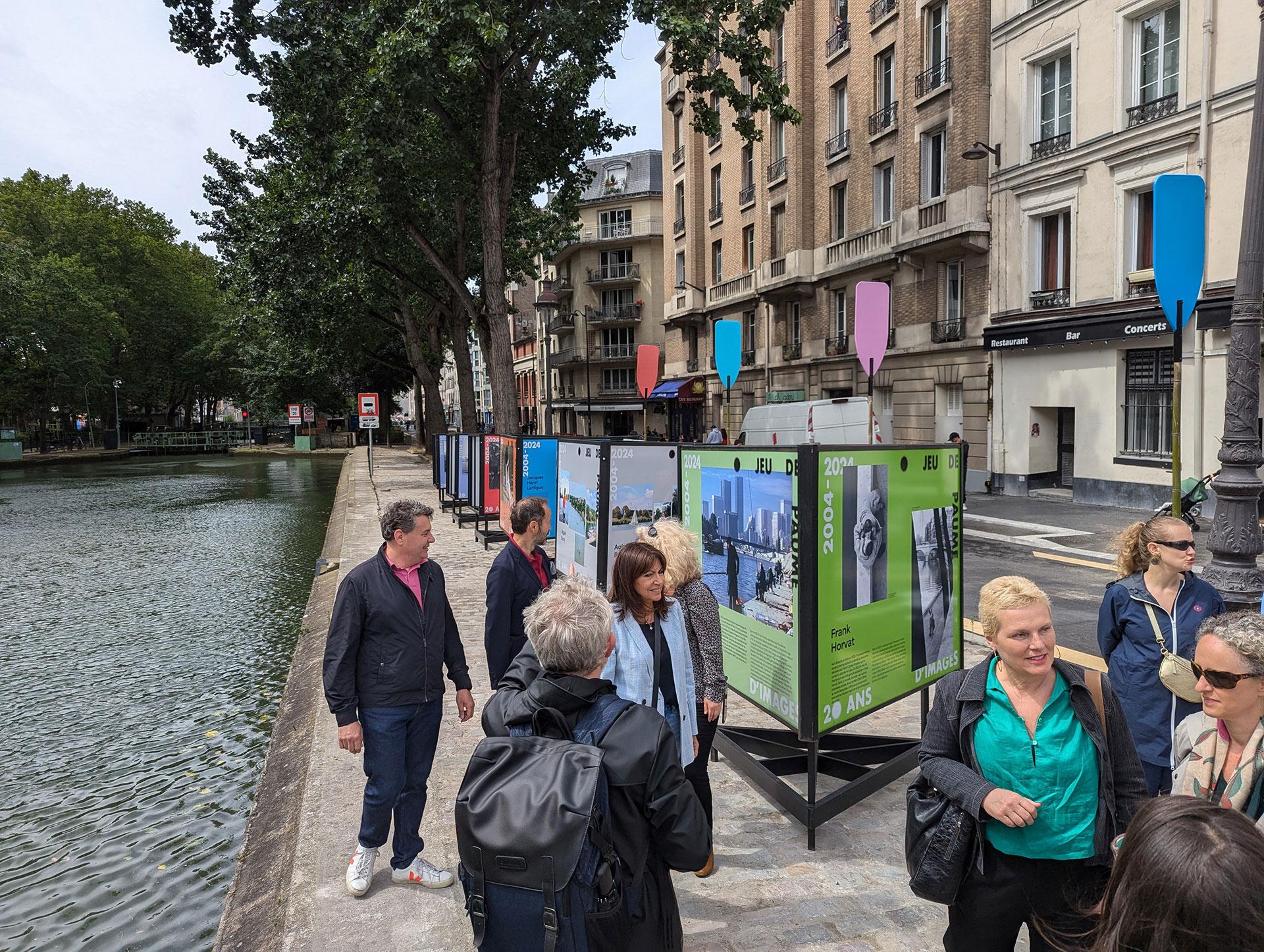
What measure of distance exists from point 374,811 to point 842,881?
7.22 ft

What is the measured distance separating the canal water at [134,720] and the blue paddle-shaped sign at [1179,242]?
25.3ft

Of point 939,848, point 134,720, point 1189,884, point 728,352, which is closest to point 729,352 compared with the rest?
point 728,352

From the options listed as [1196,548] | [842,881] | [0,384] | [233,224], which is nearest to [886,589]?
[842,881]

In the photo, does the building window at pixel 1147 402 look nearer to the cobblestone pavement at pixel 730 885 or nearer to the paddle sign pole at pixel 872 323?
the paddle sign pole at pixel 872 323

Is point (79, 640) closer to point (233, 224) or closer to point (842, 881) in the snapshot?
point (842, 881)

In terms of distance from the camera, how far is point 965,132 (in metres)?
21.8

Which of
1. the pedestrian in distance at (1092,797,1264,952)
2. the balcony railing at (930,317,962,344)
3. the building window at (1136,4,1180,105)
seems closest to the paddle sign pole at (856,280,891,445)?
the building window at (1136,4,1180,105)

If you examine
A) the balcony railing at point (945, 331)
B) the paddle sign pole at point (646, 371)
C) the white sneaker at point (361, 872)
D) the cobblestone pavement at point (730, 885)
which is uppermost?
the balcony railing at point (945, 331)

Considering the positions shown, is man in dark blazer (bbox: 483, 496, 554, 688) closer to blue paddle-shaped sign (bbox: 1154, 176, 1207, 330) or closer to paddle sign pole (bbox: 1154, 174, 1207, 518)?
paddle sign pole (bbox: 1154, 174, 1207, 518)

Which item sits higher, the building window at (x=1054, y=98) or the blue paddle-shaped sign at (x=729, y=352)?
the building window at (x=1054, y=98)

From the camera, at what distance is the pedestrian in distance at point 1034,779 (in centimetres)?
241

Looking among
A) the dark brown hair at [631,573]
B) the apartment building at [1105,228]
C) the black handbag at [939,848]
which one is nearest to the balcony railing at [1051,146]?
the apartment building at [1105,228]

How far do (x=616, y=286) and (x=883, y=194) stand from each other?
1302 inches

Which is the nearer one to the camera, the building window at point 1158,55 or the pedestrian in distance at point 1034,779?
the pedestrian in distance at point 1034,779
